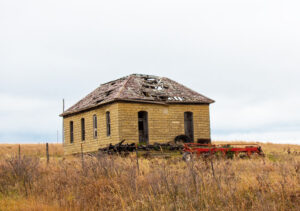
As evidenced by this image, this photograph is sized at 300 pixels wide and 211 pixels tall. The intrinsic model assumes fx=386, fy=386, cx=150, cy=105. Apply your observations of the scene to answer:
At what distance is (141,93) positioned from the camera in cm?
2592

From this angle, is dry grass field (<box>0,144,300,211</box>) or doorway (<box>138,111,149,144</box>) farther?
doorway (<box>138,111,149,144</box>)

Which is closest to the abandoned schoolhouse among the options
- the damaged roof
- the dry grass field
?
the damaged roof

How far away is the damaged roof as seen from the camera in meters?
25.1

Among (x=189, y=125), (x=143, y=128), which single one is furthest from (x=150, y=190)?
(x=189, y=125)

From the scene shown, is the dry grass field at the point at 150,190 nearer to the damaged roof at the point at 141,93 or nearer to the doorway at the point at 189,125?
the damaged roof at the point at 141,93

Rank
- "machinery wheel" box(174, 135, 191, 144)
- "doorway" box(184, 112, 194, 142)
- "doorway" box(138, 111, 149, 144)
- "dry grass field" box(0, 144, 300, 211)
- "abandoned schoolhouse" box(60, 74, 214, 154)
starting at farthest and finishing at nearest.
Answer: "doorway" box(184, 112, 194, 142), "machinery wheel" box(174, 135, 191, 144), "doorway" box(138, 111, 149, 144), "abandoned schoolhouse" box(60, 74, 214, 154), "dry grass field" box(0, 144, 300, 211)

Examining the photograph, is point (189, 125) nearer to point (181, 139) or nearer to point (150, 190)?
point (181, 139)

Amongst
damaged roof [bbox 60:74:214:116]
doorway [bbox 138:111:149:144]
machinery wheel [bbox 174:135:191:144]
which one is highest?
damaged roof [bbox 60:74:214:116]

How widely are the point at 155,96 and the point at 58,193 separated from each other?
661 inches

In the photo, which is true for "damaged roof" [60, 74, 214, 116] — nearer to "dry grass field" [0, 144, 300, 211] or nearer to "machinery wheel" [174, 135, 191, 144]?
"machinery wheel" [174, 135, 191, 144]

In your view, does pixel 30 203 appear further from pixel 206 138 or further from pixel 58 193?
pixel 206 138

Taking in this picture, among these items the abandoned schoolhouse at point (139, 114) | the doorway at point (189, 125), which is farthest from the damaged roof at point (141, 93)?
the doorway at point (189, 125)

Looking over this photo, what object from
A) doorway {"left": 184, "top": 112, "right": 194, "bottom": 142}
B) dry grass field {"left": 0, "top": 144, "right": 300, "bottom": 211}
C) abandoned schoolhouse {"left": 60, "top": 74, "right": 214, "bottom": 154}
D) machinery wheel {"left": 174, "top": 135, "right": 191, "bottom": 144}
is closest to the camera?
dry grass field {"left": 0, "top": 144, "right": 300, "bottom": 211}

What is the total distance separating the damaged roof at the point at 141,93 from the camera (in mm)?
25128
